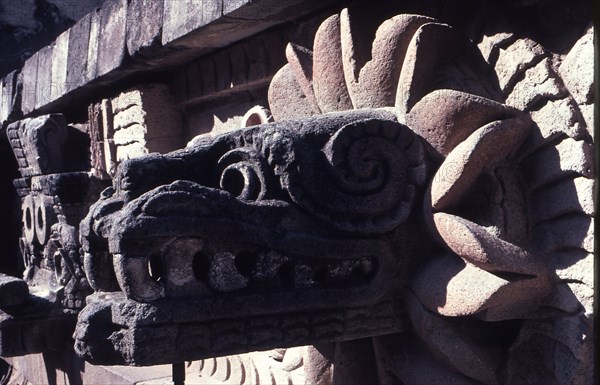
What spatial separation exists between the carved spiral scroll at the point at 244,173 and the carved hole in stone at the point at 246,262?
0.36ft

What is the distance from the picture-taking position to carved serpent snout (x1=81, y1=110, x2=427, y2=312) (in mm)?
1444

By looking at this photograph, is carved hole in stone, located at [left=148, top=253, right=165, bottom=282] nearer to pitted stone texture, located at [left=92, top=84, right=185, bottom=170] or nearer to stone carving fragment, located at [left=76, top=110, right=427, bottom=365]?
stone carving fragment, located at [left=76, top=110, right=427, bottom=365]

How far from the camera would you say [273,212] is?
1.53m

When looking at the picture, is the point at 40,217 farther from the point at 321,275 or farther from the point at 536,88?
the point at 536,88

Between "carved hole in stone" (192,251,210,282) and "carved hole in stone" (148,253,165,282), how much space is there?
0.19ft

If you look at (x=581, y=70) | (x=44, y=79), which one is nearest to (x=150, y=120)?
(x=44, y=79)

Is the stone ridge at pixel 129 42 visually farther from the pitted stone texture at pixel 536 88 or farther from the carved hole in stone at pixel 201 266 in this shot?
the carved hole in stone at pixel 201 266

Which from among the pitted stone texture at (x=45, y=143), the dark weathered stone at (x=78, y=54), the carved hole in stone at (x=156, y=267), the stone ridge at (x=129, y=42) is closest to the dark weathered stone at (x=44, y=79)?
the stone ridge at (x=129, y=42)

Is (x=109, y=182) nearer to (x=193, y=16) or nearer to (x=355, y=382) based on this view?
(x=193, y=16)

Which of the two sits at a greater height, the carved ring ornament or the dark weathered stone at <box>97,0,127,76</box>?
the dark weathered stone at <box>97,0,127,76</box>

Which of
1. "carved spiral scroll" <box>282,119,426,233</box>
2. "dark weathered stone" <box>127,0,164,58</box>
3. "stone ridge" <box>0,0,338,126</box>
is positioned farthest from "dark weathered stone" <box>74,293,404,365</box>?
"dark weathered stone" <box>127,0,164,58</box>

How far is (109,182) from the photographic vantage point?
382 cm

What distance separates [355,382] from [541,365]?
1.58 feet

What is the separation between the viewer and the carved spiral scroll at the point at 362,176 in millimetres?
1562
